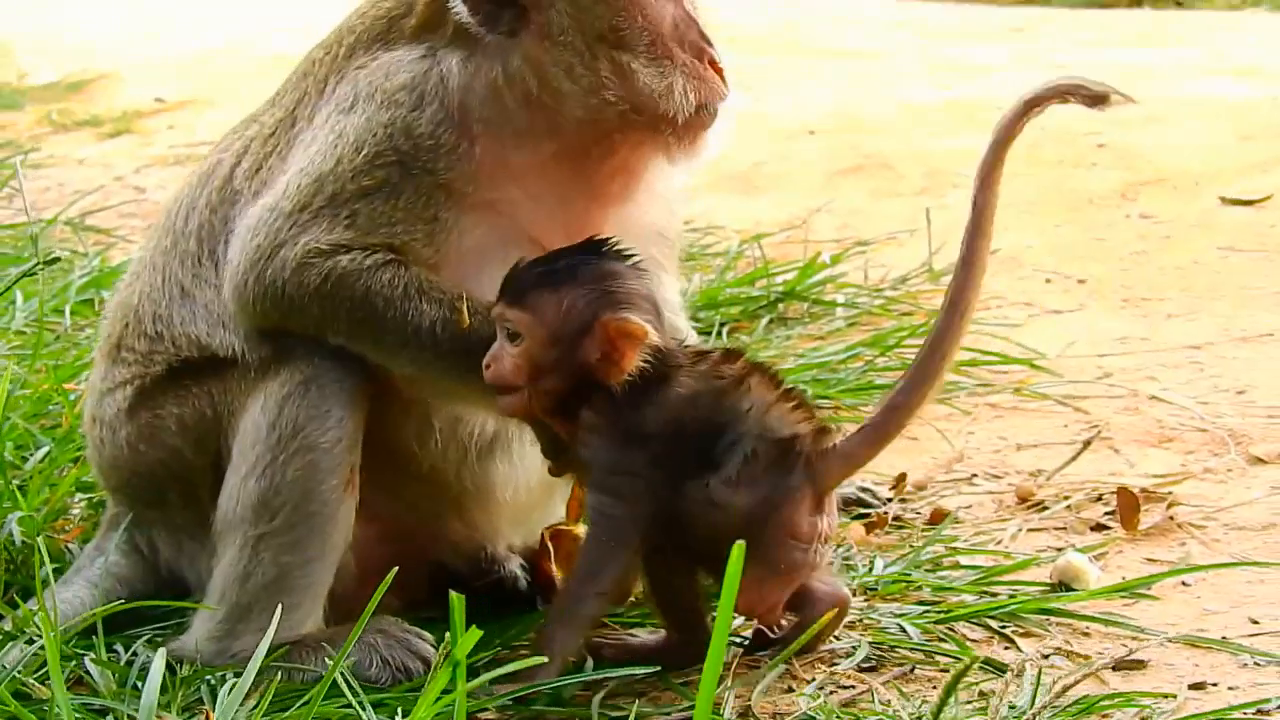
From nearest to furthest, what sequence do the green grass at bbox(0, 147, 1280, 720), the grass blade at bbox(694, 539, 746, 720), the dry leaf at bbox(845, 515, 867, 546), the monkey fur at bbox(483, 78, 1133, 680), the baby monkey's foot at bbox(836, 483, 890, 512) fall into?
the grass blade at bbox(694, 539, 746, 720)
the green grass at bbox(0, 147, 1280, 720)
the monkey fur at bbox(483, 78, 1133, 680)
the dry leaf at bbox(845, 515, 867, 546)
the baby monkey's foot at bbox(836, 483, 890, 512)

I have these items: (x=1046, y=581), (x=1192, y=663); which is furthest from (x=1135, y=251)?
(x=1192, y=663)

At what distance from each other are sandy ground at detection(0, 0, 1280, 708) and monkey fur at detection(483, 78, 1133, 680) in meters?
0.72

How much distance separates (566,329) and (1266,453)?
2383 mm

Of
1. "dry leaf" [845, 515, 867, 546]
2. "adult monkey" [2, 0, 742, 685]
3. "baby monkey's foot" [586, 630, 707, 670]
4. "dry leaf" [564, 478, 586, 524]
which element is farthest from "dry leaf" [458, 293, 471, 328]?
"dry leaf" [845, 515, 867, 546]

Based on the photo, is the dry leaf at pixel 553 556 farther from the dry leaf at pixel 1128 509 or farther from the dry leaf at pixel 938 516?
the dry leaf at pixel 1128 509

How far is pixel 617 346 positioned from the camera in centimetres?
323

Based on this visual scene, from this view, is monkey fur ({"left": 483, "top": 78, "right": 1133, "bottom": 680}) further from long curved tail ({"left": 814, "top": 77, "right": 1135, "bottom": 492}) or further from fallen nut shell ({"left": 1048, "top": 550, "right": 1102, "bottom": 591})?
fallen nut shell ({"left": 1048, "top": 550, "right": 1102, "bottom": 591})

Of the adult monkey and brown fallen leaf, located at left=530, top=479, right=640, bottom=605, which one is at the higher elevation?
the adult monkey

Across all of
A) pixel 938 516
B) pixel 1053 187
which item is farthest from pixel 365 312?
pixel 1053 187

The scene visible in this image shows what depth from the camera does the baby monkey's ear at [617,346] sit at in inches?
127

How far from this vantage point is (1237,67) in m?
10.8

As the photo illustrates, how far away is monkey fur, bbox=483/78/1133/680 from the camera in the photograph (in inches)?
124

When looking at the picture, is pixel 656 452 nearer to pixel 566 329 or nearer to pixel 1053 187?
pixel 566 329

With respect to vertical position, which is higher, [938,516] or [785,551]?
A: [785,551]
